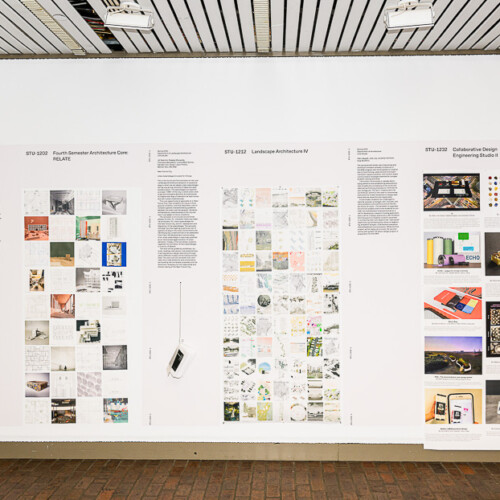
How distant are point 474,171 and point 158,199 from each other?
2449mm

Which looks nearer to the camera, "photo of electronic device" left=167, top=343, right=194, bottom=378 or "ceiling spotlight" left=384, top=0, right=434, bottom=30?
"ceiling spotlight" left=384, top=0, right=434, bottom=30

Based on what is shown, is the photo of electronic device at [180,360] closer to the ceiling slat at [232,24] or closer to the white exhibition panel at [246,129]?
the white exhibition panel at [246,129]

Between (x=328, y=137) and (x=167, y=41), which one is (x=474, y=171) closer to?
(x=328, y=137)

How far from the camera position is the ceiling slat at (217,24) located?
3055mm

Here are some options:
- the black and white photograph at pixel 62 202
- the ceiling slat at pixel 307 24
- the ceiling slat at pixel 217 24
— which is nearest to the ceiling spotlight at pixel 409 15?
the ceiling slat at pixel 307 24

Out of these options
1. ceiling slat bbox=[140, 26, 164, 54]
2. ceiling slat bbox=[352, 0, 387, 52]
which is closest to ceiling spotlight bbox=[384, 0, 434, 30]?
ceiling slat bbox=[352, 0, 387, 52]

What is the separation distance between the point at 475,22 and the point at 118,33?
2480 mm

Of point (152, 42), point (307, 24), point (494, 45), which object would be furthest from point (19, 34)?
point (494, 45)

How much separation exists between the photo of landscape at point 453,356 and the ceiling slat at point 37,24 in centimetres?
358

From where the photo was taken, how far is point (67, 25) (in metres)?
3.31

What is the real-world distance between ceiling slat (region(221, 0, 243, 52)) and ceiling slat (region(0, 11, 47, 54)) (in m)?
1.43

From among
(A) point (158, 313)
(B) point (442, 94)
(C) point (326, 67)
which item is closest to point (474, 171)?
(B) point (442, 94)

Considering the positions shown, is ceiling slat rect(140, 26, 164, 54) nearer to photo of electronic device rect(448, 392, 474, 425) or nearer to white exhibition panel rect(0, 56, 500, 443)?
white exhibition panel rect(0, 56, 500, 443)

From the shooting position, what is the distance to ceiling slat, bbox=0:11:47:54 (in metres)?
3.26
